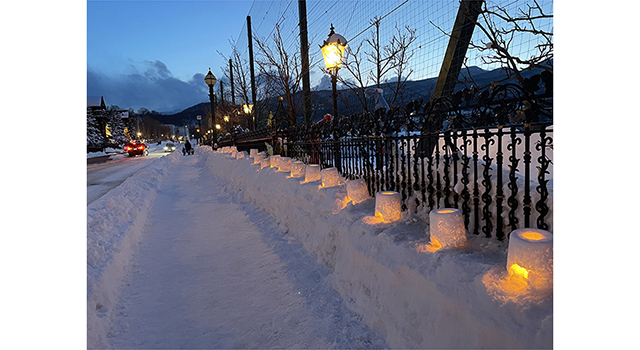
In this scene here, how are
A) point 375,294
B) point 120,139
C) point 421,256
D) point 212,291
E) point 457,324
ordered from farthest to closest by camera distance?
point 120,139 < point 212,291 < point 375,294 < point 421,256 < point 457,324

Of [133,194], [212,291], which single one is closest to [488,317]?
[212,291]

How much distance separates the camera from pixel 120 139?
70062 mm

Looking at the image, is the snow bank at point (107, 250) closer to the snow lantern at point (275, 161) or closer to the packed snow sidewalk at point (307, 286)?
the packed snow sidewalk at point (307, 286)

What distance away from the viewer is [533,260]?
A: 1.79 m

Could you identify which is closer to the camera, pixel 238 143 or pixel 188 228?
pixel 188 228

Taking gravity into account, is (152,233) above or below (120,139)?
below

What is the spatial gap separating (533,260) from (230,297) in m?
2.94

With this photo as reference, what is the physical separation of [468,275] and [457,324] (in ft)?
1.00

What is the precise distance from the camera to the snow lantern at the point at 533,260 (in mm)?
1779

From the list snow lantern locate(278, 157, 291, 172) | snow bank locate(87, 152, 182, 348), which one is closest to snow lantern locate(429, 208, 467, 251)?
snow bank locate(87, 152, 182, 348)

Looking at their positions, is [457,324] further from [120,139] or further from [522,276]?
[120,139]

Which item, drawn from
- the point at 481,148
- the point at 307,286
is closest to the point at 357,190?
the point at 307,286

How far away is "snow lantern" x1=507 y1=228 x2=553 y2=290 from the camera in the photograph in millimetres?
1779

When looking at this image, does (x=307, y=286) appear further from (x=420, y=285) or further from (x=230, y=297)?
(x=420, y=285)
